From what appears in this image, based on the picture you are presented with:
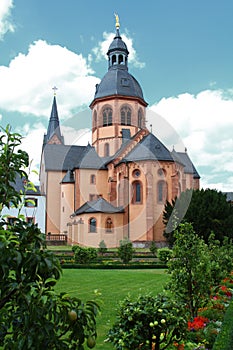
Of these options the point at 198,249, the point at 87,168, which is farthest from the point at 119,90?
the point at 198,249

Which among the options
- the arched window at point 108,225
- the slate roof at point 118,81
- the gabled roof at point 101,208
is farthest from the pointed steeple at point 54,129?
the arched window at point 108,225

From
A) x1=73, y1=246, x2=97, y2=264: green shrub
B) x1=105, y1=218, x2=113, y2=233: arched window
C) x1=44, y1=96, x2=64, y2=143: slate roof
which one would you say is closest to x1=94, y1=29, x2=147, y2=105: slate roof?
x1=44, y1=96, x2=64, y2=143: slate roof

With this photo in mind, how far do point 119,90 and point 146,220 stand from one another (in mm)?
20804

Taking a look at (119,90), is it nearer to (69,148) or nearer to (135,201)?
(69,148)

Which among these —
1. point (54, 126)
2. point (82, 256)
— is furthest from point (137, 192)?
point (54, 126)

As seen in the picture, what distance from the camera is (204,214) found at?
146 feet

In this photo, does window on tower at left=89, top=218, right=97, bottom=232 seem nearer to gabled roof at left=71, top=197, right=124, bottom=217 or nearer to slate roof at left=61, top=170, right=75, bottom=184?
gabled roof at left=71, top=197, right=124, bottom=217

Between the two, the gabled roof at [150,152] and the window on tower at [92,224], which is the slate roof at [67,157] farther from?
the window on tower at [92,224]

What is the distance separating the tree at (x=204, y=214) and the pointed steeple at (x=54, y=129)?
35.0 metres

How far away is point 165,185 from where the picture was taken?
1903 inches

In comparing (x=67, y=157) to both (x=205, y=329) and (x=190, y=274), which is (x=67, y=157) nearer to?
(x=190, y=274)

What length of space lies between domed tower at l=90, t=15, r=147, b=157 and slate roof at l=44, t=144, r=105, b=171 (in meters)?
1.41

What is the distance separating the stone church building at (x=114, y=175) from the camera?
4744 centimetres

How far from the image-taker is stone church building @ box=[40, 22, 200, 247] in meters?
47.4
